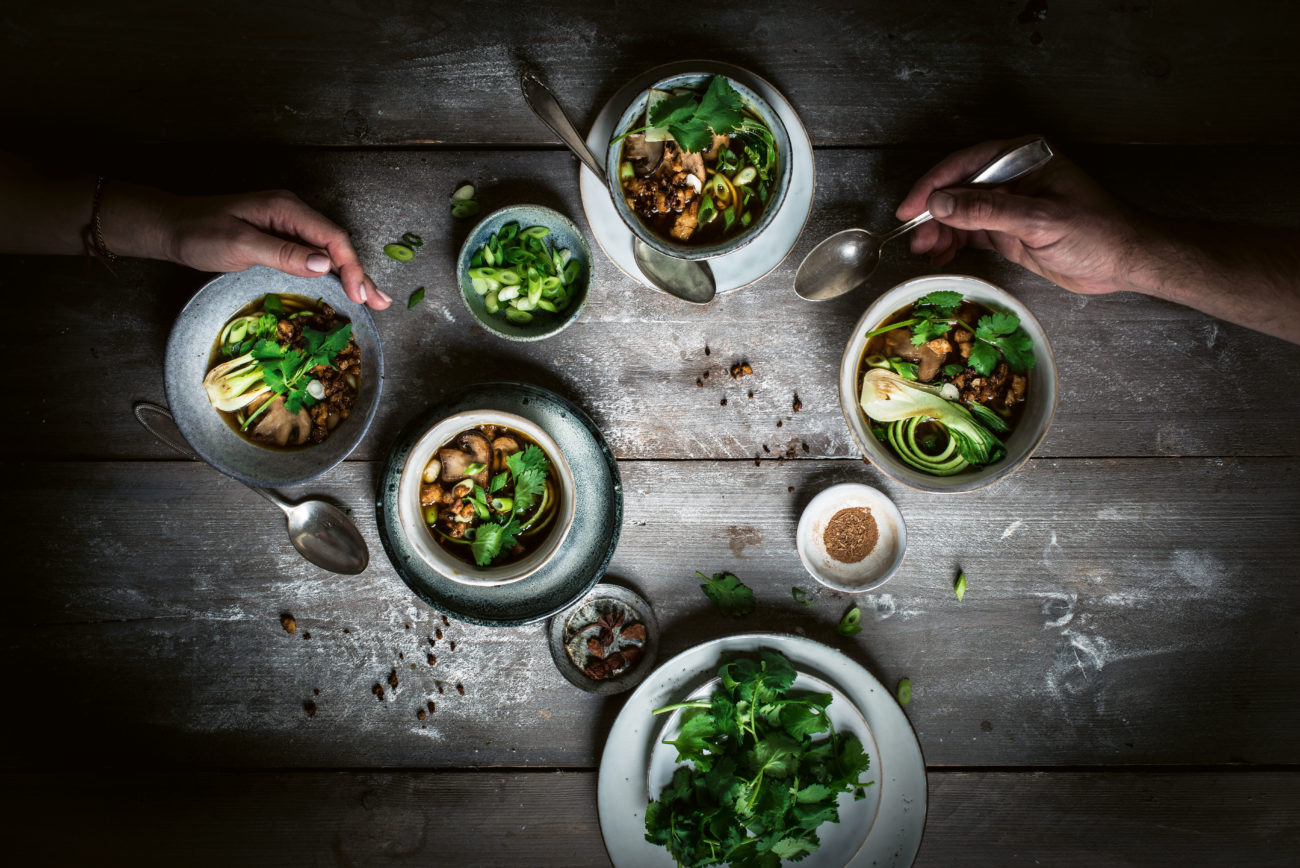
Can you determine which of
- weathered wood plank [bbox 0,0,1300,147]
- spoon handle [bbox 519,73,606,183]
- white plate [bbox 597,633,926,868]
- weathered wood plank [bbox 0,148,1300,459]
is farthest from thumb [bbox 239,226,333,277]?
white plate [bbox 597,633,926,868]

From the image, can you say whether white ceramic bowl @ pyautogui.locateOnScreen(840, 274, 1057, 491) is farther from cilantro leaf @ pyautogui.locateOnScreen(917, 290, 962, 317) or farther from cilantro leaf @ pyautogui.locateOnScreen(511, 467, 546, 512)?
cilantro leaf @ pyautogui.locateOnScreen(511, 467, 546, 512)

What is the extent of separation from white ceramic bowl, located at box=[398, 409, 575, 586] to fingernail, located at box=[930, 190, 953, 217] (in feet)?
3.38

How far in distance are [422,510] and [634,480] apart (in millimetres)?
557

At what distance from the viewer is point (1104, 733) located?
6.37 ft

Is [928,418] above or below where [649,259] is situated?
below

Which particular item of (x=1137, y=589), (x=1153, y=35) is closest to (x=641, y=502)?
(x=1137, y=589)

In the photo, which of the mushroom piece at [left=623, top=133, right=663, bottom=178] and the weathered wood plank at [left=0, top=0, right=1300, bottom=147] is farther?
the weathered wood plank at [left=0, top=0, right=1300, bottom=147]

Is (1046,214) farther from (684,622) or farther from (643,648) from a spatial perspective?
(643,648)

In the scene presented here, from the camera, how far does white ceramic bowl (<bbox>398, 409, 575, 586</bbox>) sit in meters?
1.63

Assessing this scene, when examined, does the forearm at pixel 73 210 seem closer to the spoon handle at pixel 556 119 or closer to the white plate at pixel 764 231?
the spoon handle at pixel 556 119

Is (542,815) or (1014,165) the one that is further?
(542,815)

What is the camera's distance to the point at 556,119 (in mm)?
1661

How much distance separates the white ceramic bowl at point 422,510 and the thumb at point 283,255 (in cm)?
46

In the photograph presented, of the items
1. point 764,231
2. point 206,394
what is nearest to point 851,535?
point 764,231
